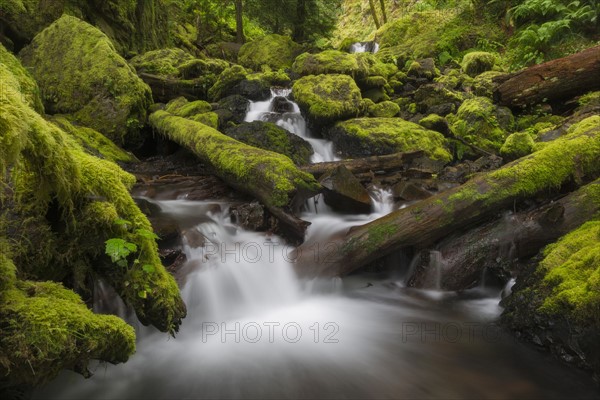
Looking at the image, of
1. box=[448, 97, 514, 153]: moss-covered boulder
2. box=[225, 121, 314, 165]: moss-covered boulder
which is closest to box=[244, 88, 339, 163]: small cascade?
box=[225, 121, 314, 165]: moss-covered boulder

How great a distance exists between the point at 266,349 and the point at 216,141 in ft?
13.9

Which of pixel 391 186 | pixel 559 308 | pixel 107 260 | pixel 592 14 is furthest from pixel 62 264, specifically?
pixel 592 14

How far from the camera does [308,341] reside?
14.3ft

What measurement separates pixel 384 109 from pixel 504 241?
656 cm

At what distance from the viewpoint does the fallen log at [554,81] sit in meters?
8.93

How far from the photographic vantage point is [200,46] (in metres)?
19.6

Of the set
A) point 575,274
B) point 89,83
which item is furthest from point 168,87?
point 575,274

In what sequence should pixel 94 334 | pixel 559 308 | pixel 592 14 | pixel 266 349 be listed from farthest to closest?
pixel 592 14 < pixel 266 349 < pixel 559 308 < pixel 94 334

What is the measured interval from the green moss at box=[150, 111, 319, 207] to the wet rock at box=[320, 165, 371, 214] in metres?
0.32

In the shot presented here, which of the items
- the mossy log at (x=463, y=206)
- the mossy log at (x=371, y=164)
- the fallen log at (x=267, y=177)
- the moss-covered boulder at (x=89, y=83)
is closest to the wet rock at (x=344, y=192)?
the fallen log at (x=267, y=177)

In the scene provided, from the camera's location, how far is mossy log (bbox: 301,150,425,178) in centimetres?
748

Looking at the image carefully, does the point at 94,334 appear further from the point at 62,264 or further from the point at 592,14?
the point at 592,14

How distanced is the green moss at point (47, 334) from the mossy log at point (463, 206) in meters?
3.11

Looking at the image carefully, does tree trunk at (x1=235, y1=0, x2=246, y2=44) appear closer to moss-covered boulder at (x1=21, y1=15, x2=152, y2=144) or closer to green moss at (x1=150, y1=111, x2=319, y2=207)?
moss-covered boulder at (x1=21, y1=15, x2=152, y2=144)
